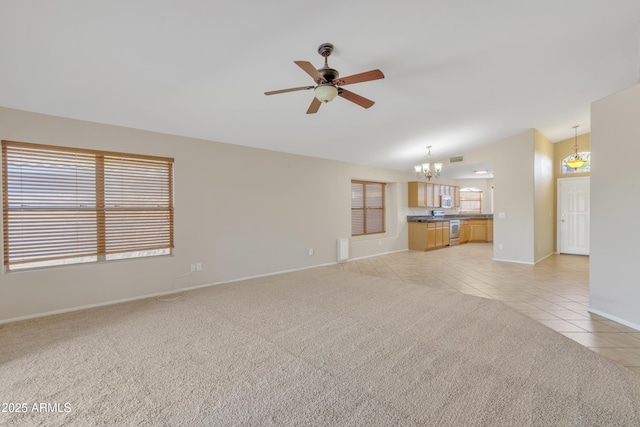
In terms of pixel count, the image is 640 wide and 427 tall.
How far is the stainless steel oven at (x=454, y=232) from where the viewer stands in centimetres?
913

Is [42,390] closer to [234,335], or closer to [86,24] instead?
[234,335]

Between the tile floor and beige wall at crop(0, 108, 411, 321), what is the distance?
1.41 metres

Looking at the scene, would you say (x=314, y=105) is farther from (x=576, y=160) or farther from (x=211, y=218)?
(x=576, y=160)

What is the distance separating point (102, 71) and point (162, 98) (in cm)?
64

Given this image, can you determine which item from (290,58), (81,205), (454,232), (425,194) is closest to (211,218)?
(81,205)

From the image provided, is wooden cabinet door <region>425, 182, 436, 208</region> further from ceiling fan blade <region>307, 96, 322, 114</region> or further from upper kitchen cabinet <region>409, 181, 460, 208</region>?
ceiling fan blade <region>307, 96, 322, 114</region>

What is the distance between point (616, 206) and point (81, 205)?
6264 millimetres

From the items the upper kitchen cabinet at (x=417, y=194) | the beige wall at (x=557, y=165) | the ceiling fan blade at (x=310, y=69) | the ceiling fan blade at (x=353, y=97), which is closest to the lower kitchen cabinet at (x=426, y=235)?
the upper kitchen cabinet at (x=417, y=194)

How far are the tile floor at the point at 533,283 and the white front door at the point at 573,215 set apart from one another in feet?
1.24

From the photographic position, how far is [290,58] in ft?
8.90

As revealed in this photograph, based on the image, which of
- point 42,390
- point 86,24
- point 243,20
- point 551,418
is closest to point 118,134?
Result: point 86,24

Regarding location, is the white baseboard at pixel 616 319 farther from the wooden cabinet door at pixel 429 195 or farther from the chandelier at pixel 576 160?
the wooden cabinet door at pixel 429 195

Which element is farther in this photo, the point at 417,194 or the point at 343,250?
the point at 417,194

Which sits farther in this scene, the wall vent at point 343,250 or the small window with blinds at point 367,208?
the small window with blinds at point 367,208
